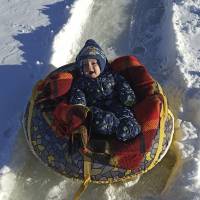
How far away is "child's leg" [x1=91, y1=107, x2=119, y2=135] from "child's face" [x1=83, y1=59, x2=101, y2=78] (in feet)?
1.12

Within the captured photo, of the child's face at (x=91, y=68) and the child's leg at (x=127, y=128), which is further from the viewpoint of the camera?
the child's face at (x=91, y=68)

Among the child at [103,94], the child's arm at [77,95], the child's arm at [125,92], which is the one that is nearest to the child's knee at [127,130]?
the child at [103,94]

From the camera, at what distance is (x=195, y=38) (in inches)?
206

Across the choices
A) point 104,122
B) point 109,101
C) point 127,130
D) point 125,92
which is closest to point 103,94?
point 109,101

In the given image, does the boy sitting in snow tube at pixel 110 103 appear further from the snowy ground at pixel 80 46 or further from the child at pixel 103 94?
the snowy ground at pixel 80 46

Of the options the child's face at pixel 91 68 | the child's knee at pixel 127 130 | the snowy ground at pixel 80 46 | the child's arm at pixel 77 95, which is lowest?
the snowy ground at pixel 80 46

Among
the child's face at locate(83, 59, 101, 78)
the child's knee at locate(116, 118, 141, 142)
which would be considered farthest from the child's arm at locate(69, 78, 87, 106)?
the child's knee at locate(116, 118, 141, 142)

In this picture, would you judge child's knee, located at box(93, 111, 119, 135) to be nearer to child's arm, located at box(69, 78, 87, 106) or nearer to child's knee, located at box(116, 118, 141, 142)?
child's knee, located at box(116, 118, 141, 142)

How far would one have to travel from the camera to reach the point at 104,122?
151 inches

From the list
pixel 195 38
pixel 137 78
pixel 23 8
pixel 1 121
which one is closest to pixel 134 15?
pixel 195 38

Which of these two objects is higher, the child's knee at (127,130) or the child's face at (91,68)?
the child's face at (91,68)

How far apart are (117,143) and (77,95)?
1.74 ft

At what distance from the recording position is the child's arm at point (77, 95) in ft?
13.3

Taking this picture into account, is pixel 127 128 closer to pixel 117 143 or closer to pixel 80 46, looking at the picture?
pixel 117 143
